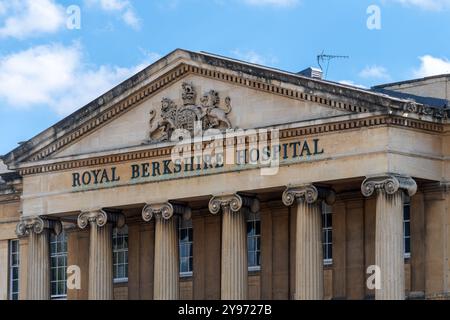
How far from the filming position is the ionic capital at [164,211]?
76.3m

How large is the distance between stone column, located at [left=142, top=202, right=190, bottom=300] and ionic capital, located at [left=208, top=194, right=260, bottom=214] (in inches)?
96.2

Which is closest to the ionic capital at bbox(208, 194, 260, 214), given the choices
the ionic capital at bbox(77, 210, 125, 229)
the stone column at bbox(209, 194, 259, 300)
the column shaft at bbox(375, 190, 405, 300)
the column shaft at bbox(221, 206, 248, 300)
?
the stone column at bbox(209, 194, 259, 300)

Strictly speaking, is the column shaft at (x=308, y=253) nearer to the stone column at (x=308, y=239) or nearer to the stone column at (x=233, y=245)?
the stone column at (x=308, y=239)

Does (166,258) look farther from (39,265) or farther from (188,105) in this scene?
(39,265)

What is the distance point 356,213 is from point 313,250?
268cm

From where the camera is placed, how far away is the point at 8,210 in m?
86.7

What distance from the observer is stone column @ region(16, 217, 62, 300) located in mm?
80812

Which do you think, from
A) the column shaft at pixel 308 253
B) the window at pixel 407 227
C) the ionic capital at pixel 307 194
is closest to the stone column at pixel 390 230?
the window at pixel 407 227

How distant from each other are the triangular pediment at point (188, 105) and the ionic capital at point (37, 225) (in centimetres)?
252

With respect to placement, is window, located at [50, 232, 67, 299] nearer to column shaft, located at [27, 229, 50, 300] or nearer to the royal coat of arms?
column shaft, located at [27, 229, 50, 300]

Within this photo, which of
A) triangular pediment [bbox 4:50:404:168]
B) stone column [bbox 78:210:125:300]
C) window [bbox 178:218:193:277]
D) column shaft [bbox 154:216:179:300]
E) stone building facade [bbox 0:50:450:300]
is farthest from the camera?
window [bbox 178:218:193:277]

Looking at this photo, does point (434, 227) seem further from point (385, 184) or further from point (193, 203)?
point (193, 203)

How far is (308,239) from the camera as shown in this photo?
7188 cm
